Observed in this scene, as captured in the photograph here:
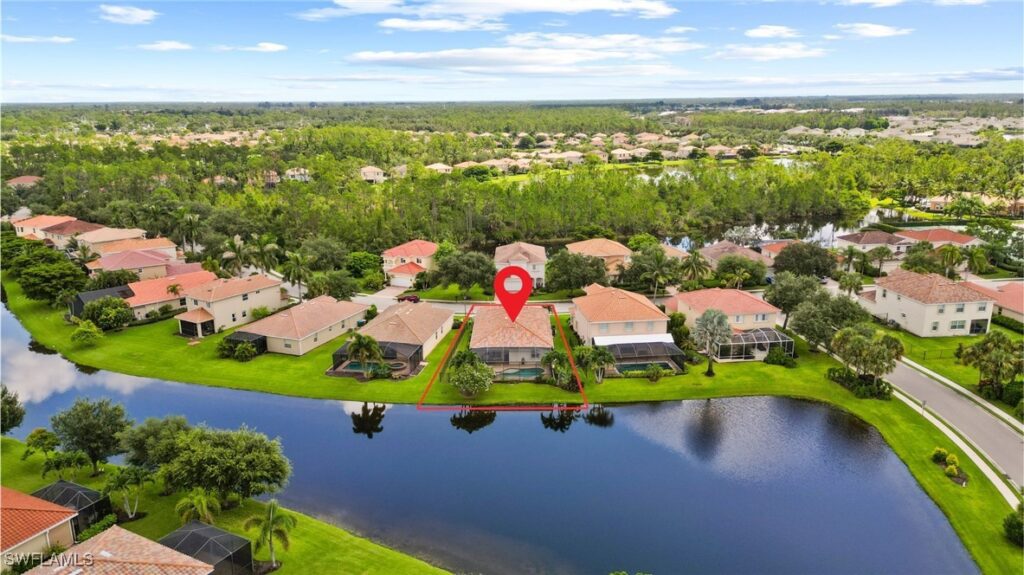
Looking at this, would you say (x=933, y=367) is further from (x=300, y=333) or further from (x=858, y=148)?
(x=858, y=148)

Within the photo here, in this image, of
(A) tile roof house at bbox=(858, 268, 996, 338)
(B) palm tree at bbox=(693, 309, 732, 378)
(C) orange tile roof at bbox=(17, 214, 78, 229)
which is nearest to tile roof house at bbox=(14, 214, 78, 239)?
(C) orange tile roof at bbox=(17, 214, 78, 229)

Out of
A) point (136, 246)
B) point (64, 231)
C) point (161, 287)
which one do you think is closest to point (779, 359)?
point (161, 287)

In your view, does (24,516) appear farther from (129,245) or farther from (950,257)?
(950,257)

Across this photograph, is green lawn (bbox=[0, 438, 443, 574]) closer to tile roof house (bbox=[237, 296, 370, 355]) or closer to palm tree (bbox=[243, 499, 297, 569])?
palm tree (bbox=[243, 499, 297, 569])

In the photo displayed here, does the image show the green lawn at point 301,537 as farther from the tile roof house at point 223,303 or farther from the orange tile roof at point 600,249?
the orange tile roof at point 600,249

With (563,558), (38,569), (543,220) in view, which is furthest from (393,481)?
(543,220)

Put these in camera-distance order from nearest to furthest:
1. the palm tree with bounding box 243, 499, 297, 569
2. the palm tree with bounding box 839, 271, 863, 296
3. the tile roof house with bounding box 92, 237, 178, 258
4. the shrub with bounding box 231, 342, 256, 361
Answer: the palm tree with bounding box 243, 499, 297, 569 < the shrub with bounding box 231, 342, 256, 361 < the palm tree with bounding box 839, 271, 863, 296 < the tile roof house with bounding box 92, 237, 178, 258

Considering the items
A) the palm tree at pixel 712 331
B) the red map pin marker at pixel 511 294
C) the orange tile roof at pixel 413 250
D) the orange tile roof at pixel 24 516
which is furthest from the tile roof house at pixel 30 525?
the orange tile roof at pixel 413 250
